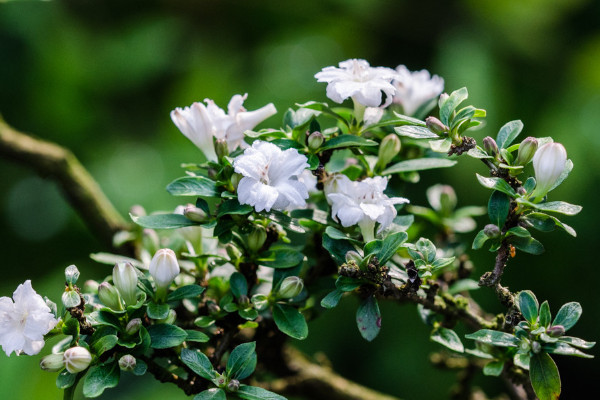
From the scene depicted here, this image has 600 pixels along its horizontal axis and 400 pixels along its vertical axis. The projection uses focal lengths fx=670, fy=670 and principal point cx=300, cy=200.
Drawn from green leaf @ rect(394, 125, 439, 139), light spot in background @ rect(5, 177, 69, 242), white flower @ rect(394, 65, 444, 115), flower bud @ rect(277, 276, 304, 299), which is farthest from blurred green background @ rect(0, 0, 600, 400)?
green leaf @ rect(394, 125, 439, 139)

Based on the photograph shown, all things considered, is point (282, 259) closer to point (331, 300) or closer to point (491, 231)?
point (331, 300)

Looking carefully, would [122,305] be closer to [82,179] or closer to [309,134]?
[309,134]

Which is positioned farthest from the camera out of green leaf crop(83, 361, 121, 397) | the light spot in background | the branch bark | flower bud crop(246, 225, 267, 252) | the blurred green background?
the light spot in background

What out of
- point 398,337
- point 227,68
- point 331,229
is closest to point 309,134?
point 331,229

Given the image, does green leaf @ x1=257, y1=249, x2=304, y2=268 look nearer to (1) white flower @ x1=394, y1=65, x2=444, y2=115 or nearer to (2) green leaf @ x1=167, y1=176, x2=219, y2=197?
(2) green leaf @ x1=167, y1=176, x2=219, y2=197

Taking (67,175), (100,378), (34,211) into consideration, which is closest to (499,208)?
(100,378)
